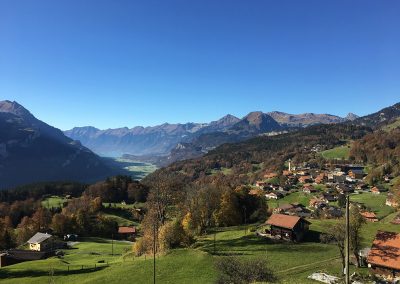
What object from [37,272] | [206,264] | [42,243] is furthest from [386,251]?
[42,243]

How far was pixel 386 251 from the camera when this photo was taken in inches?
2287

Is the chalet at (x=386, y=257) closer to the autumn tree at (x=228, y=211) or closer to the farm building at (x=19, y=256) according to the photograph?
the autumn tree at (x=228, y=211)

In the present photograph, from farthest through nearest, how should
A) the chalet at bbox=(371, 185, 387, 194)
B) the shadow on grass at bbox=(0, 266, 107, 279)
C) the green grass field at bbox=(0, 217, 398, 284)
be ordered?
1. the chalet at bbox=(371, 185, 387, 194)
2. the shadow on grass at bbox=(0, 266, 107, 279)
3. the green grass field at bbox=(0, 217, 398, 284)

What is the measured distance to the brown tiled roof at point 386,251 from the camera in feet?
185

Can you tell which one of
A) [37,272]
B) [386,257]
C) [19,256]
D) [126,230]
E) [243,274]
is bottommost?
[126,230]

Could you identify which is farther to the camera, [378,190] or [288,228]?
[378,190]

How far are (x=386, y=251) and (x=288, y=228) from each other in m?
24.7

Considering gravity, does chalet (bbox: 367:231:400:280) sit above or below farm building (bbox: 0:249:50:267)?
above

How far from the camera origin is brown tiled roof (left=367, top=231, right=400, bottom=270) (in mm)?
56500

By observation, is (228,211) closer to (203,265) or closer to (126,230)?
(203,265)

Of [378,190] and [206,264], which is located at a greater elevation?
[378,190]

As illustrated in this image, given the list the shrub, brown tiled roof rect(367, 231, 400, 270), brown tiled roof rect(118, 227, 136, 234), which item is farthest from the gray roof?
brown tiled roof rect(367, 231, 400, 270)

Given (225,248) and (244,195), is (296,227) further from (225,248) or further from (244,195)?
A: (244,195)

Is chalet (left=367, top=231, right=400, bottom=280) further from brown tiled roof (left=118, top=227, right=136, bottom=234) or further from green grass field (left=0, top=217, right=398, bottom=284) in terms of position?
brown tiled roof (left=118, top=227, right=136, bottom=234)
